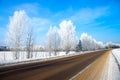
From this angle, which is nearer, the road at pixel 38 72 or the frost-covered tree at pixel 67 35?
the road at pixel 38 72

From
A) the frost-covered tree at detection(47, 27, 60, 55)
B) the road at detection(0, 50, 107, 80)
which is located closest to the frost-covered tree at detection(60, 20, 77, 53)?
the frost-covered tree at detection(47, 27, 60, 55)

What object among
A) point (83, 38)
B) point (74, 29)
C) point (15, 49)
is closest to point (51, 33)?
point (74, 29)

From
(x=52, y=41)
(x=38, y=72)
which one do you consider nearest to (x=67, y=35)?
(x=52, y=41)

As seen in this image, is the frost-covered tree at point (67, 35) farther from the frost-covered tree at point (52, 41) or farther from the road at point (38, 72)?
the road at point (38, 72)

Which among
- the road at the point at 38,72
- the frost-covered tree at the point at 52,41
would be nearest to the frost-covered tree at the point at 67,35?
the frost-covered tree at the point at 52,41

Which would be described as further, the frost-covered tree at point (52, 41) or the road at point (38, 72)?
the frost-covered tree at point (52, 41)

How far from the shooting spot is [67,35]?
222ft

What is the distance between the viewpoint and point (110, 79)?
1019 cm

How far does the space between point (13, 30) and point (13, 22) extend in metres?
1.74

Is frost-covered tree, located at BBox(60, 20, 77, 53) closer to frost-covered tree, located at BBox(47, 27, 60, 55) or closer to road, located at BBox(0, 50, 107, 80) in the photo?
frost-covered tree, located at BBox(47, 27, 60, 55)

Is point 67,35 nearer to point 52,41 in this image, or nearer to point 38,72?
point 52,41

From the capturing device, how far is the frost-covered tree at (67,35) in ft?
214

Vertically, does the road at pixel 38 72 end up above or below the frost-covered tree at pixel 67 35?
below

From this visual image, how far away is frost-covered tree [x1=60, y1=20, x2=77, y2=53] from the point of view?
65.4m
